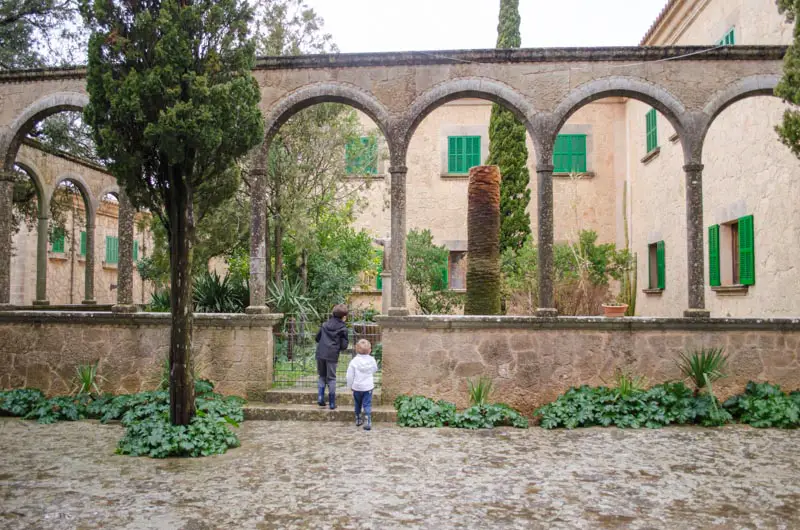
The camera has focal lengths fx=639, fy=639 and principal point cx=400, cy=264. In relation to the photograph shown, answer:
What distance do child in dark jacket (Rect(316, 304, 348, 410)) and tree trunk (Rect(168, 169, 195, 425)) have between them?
158 cm

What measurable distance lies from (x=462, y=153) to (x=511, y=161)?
6.23 feet

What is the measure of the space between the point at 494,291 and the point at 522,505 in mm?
5341

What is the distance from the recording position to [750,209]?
10.0 metres

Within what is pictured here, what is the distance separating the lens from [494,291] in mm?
9688

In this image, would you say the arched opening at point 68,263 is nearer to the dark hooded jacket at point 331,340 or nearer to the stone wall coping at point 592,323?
the dark hooded jacket at point 331,340

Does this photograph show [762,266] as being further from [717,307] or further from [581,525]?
[581,525]

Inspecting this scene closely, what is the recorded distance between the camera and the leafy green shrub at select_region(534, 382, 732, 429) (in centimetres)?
709

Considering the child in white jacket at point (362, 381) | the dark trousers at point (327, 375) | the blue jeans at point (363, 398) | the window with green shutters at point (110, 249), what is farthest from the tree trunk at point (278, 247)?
the window with green shutters at point (110, 249)

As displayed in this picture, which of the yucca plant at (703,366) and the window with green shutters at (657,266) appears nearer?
the yucca plant at (703,366)

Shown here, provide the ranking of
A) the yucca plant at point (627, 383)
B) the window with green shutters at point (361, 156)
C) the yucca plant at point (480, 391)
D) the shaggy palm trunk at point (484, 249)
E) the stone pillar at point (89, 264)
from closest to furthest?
1. the yucca plant at point (627, 383)
2. the yucca plant at point (480, 391)
3. the shaggy palm trunk at point (484, 249)
4. the stone pillar at point (89, 264)
5. the window with green shutters at point (361, 156)

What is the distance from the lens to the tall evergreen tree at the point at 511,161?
47.7 feet

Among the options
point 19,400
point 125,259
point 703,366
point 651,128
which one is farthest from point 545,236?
point 651,128

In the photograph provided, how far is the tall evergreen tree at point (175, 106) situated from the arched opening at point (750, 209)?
5.75 metres

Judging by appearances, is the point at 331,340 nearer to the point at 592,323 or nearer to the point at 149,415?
the point at 149,415
